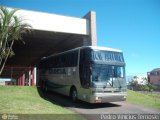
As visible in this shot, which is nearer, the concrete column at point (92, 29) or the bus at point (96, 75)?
the bus at point (96, 75)

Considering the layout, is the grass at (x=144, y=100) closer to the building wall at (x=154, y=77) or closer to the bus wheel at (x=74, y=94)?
the bus wheel at (x=74, y=94)

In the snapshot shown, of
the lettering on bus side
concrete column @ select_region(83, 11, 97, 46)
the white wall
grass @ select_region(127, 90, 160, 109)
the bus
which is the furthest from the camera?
concrete column @ select_region(83, 11, 97, 46)

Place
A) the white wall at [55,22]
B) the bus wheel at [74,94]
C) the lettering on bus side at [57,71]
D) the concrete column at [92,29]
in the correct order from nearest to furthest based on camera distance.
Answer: the bus wheel at [74,94], the lettering on bus side at [57,71], the white wall at [55,22], the concrete column at [92,29]

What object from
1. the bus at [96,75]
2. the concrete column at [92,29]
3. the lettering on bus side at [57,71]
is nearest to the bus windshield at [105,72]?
the bus at [96,75]

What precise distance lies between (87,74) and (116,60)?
91.4 inches

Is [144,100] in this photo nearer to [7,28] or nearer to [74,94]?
[74,94]

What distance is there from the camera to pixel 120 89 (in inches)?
609

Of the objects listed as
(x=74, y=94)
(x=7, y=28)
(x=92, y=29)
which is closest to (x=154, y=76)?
(x=92, y=29)

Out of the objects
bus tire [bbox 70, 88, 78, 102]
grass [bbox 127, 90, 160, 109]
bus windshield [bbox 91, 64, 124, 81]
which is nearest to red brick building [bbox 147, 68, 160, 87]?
grass [bbox 127, 90, 160, 109]

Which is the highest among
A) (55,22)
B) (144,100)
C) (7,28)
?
(55,22)

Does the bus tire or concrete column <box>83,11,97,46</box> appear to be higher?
concrete column <box>83,11,97,46</box>

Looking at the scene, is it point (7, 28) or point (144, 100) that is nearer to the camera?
point (144, 100)

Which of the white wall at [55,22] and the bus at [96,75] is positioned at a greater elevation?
the white wall at [55,22]

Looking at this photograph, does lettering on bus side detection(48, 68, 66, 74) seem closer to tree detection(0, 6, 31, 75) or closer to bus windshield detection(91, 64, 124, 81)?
tree detection(0, 6, 31, 75)
